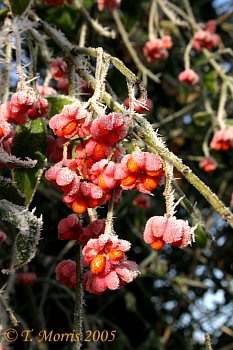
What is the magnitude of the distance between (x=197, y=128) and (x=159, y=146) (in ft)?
7.10

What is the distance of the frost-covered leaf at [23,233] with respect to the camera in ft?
2.68

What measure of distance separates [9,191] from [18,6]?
0.44 m

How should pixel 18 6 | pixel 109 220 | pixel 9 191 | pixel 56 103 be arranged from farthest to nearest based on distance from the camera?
pixel 18 6 → pixel 56 103 → pixel 9 191 → pixel 109 220

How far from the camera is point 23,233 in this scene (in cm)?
82

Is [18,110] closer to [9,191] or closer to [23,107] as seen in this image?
[23,107]

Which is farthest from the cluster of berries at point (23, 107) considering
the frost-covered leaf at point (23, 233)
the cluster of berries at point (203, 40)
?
the cluster of berries at point (203, 40)

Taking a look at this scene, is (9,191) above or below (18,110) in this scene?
below

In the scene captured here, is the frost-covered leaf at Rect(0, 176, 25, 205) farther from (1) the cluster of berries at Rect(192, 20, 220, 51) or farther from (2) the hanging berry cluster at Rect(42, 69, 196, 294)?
(1) the cluster of berries at Rect(192, 20, 220, 51)

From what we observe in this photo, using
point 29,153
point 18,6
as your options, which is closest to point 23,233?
point 29,153

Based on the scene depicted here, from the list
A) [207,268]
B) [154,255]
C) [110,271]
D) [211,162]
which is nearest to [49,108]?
[110,271]

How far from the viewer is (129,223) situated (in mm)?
2566

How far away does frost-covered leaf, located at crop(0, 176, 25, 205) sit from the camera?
2.92 feet

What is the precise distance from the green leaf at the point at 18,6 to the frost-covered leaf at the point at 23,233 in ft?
1.52

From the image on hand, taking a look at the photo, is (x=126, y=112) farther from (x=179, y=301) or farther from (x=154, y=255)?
(x=179, y=301)
